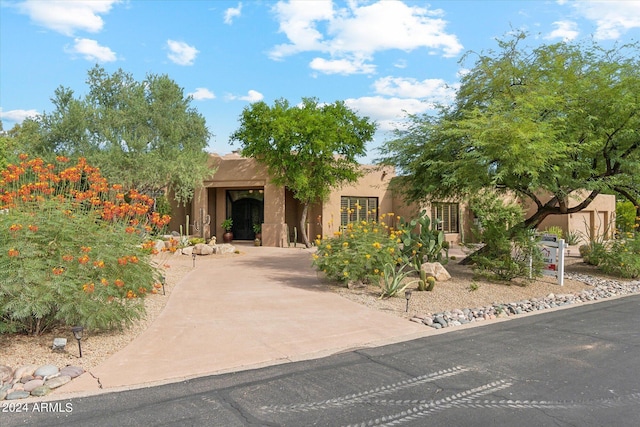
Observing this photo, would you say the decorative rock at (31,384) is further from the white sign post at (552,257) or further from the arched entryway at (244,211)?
the arched entryway at (244,211)

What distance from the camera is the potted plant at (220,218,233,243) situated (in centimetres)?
2119

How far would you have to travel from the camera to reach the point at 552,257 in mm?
11680

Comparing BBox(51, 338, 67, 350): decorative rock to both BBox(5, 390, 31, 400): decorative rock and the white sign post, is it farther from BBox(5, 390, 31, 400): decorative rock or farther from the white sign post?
the white sign post

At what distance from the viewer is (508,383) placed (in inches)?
196

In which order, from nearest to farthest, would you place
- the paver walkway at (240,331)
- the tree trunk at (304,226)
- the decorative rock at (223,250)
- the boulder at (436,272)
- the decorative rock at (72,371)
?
the decorative rock at (72,371), the paver walkway at (240,331), the boulder at (436,272), the decorative rock at (223,250), the tree trunk at (304,226)

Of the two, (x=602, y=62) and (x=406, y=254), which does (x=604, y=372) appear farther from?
(x=602, y=62)

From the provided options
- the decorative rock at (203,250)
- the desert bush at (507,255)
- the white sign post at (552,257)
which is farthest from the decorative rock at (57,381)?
the decorative rock at (203,250)

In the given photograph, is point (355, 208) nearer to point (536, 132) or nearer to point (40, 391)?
point (536, 132)

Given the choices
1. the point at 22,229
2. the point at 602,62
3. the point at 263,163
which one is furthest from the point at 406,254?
the point at 263,163

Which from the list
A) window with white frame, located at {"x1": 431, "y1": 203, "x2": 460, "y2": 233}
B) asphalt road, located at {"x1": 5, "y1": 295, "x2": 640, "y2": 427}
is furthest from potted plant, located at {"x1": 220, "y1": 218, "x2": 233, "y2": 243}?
asphalt road, located at {"x1": 5, "y1": 295, "x2": 640, "y2": 427}

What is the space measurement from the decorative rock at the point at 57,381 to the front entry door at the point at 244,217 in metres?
16.9

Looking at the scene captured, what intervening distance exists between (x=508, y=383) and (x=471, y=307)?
4.09m

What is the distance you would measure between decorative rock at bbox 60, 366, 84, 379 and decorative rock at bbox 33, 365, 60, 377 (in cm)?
7

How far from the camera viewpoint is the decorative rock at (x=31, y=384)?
4.70 metres
